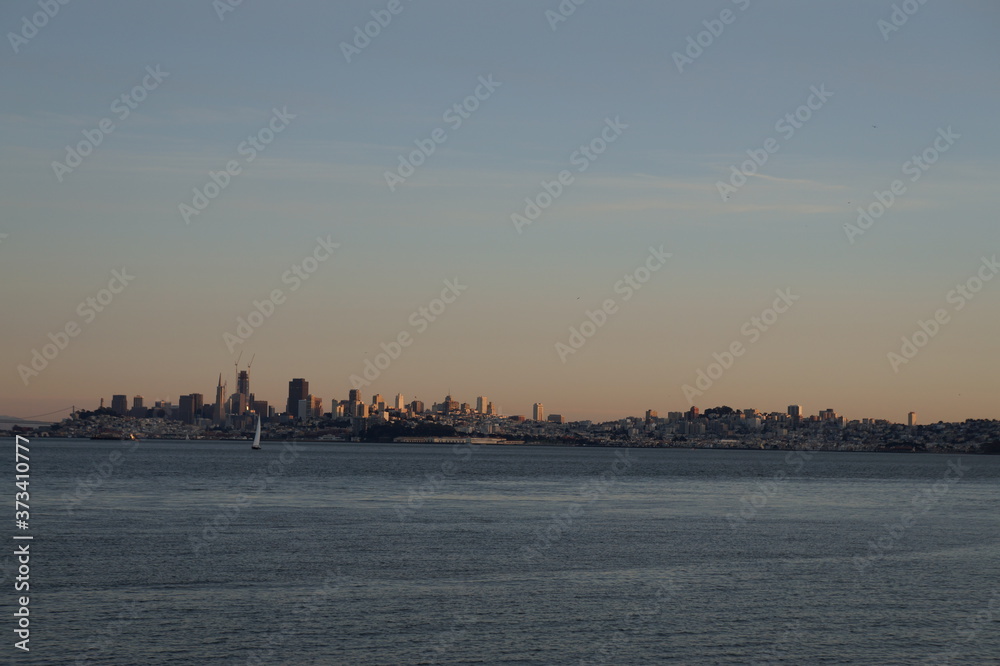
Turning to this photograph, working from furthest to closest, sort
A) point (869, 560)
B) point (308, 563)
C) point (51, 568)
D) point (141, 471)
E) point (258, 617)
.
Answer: point (141, 471)
point (869, 560)
point (308, 563)
point (51, 568)
point (258, 617)

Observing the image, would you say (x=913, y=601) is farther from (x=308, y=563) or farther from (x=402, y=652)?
(x=308, y=563)

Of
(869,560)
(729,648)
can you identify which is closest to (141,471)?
(869,560)

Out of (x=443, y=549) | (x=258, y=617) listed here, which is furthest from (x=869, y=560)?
(x=258, y=617)

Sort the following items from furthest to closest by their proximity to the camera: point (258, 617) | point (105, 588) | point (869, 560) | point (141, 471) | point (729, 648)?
point (141, 471)
point (869, 560)
point (105, 588)
point (258, 617)
point (729, 648)

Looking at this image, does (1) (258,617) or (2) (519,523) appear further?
(2) (519,523)

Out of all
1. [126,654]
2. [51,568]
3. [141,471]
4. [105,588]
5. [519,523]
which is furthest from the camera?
[141,471]

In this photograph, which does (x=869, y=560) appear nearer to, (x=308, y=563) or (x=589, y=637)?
(x=589, y=637)
